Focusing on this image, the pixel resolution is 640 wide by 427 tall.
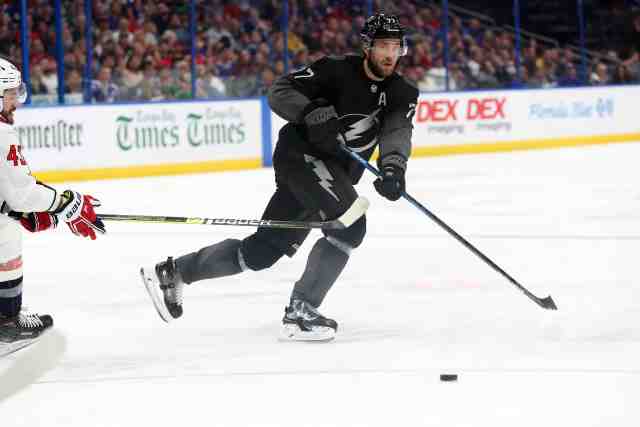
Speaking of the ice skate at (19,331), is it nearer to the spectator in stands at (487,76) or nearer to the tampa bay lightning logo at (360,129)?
the tampa bay lightning logo at (360,129)

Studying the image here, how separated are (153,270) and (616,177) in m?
6.82

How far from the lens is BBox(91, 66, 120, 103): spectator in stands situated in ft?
37.1

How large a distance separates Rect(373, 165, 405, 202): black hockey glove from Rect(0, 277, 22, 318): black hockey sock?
129 cm

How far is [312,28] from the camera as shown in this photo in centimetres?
1390

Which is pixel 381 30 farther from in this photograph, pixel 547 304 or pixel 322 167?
pixel 547 304

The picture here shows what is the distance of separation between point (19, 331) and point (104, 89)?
7358mm

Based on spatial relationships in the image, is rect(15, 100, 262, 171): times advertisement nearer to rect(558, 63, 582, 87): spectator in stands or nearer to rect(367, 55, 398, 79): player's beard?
rect(558, 63, 582, 87): spectator in stands

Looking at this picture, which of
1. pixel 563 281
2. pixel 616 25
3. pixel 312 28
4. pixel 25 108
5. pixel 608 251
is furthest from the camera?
pixel 616 25

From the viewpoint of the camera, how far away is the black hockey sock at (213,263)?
452cm

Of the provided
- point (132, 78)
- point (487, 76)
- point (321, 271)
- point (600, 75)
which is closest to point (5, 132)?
point (321, 271)

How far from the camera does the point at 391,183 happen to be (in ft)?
14.1

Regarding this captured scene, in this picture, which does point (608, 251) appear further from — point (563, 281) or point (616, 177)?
point (616, 177)

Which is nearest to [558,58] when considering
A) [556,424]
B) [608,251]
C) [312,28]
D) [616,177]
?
[312,28]

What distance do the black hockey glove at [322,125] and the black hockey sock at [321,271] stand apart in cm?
39
